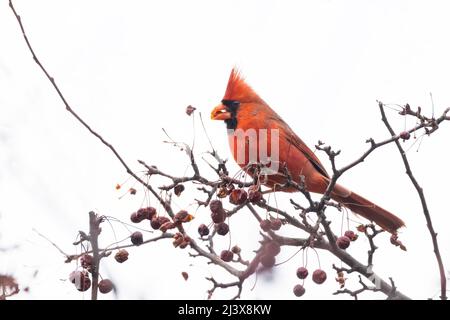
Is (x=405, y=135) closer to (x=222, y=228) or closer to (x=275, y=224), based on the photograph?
(x=275, y=224)

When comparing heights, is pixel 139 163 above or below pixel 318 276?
above

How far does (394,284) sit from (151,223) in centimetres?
103

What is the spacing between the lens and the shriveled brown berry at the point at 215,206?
2781 mm

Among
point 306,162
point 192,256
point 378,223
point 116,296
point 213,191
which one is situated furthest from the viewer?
point 306,162

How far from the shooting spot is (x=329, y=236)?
9.67 feet

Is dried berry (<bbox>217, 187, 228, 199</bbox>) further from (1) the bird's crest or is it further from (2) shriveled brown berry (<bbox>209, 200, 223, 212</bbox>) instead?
(1) the bird's crest

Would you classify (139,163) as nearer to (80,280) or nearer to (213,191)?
(213,191)

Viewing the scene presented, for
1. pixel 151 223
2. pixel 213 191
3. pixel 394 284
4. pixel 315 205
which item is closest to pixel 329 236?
pixel 315 205

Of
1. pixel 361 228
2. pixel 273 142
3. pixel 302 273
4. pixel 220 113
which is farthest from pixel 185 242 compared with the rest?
pixel 220 113

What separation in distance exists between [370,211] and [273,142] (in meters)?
0.82

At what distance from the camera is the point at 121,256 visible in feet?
9.33

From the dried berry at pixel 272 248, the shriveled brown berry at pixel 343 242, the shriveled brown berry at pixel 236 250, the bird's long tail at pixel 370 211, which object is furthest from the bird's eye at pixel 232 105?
the dried berry at pixel 272 248

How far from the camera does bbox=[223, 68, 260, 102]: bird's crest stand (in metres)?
5.20
